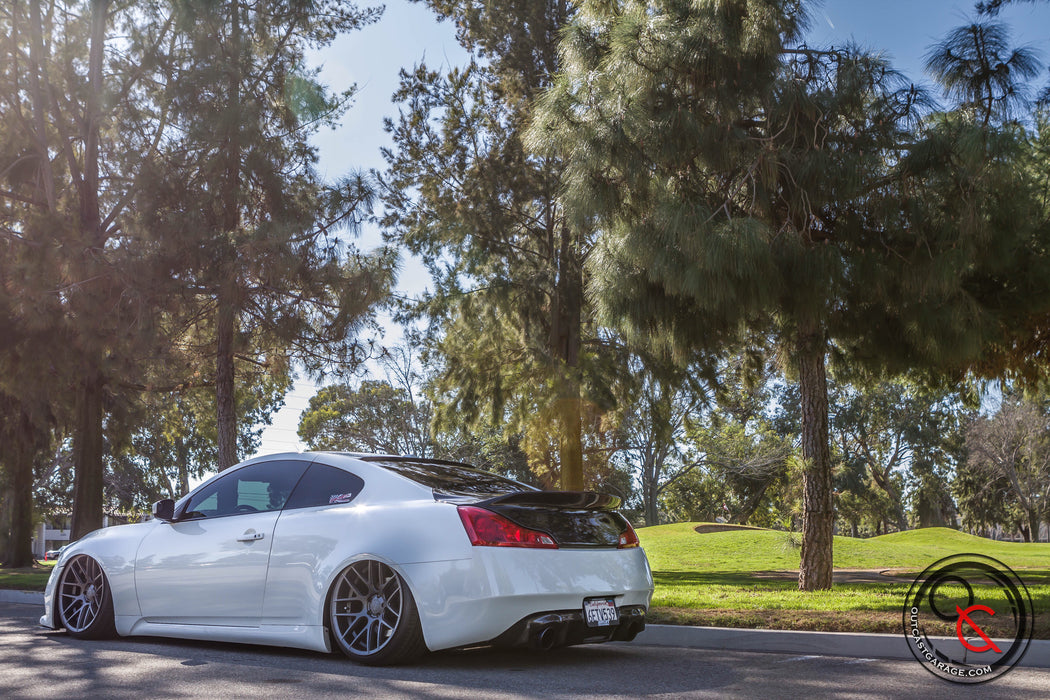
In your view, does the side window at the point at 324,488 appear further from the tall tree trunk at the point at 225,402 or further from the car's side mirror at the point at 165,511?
the tall tree trunk at the point at 225,402

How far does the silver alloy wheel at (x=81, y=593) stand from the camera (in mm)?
7133

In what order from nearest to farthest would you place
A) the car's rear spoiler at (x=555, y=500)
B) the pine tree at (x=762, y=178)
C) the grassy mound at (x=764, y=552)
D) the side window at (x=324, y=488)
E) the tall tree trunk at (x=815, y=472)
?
the car's rear spoiler at (x=555, y=500), the side window at (x=324, y=488), the pine tree at (x=762, y=178), the tall tree trunk at (x=815, y=472), the grassy mound at (x=764, y=552)

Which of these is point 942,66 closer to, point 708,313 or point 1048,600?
point 708,313

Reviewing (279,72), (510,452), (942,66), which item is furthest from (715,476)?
(942,66)

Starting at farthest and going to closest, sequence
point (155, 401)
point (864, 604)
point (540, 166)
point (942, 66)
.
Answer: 1. point (155, 401)
2. point (540, 166)
3. point (942, 66)
4. point (864, 604)

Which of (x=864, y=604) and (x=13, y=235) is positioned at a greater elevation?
(x=13, y=235)

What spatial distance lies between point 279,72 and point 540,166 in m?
5.23

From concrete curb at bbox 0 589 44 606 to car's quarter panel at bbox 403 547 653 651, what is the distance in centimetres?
869

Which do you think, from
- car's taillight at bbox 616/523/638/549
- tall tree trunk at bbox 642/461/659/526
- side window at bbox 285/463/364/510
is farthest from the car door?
tall tree trunk at bbox 642/461/659/526

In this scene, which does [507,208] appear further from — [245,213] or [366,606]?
[366,606]

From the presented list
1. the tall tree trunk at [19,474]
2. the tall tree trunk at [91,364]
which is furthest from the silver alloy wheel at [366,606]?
the tall tree trunk at [19,474]

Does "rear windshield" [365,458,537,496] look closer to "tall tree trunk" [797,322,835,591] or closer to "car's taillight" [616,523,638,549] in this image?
"car's taillight" [616,523,638,549]

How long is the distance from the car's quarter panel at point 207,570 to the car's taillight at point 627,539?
237 centimetres

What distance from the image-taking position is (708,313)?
32.2 feet
